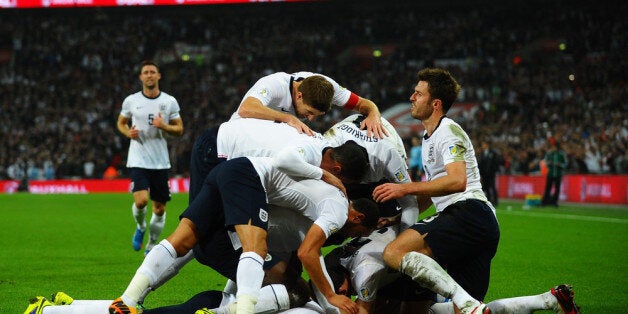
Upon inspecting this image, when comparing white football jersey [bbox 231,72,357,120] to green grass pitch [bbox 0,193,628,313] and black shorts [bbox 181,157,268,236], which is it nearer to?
black shorts [bbox 181,157,268,236]

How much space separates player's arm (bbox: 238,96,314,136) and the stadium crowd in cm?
2373

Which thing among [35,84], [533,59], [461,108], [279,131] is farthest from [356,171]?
[35,84]

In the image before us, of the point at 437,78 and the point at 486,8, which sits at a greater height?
the point at 486,8

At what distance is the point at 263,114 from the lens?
23.9 feet

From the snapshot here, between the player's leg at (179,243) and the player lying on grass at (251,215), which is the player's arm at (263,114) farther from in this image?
the player's leg at (179,243)

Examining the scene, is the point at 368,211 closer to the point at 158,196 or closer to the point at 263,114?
the point at 263,114

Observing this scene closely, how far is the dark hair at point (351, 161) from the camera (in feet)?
21.2

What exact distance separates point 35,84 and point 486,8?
2328 centimetres

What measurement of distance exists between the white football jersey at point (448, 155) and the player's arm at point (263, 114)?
1.09 m

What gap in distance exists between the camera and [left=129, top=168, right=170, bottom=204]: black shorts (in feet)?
39.4

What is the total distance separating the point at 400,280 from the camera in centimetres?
682

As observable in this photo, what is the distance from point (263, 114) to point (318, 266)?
1.90 meters

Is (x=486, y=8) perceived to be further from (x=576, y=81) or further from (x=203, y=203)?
(x=203, y=203)

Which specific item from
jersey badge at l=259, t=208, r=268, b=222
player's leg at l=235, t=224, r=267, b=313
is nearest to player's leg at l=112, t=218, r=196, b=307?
player's leg at l=235, t=224, r=267, b=313
